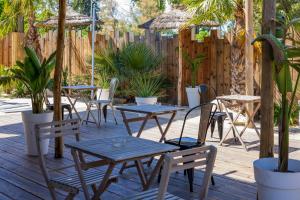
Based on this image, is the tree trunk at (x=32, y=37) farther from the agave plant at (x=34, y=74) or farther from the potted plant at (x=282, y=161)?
the potted plant at (x=282, y=161)

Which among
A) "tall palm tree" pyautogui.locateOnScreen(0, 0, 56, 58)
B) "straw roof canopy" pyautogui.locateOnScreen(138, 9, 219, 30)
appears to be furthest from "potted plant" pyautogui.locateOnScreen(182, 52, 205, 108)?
"tall palm tree" pyautogui.locateOnScreen(0, 0, 56, 58)

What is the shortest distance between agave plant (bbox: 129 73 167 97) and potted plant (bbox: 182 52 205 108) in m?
0.80

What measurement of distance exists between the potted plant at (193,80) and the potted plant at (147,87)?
792 mm

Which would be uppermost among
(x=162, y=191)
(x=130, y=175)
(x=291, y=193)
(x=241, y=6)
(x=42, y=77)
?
(x=241, y=6)

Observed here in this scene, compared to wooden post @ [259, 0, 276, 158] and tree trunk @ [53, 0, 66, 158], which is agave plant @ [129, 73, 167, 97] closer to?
tree trunk @ [53, 0, 66, 158]

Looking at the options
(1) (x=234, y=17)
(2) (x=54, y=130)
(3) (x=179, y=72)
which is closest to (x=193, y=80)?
(3) (x=179, y=72)

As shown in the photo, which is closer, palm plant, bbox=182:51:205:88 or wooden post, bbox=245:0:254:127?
wooden post, bbox=245:0:254:127

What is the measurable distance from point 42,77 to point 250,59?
398 centimetres

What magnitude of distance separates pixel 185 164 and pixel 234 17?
258 inches

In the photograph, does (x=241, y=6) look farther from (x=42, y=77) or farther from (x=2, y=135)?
(x=2, y=135)

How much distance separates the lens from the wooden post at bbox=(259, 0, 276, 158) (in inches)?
131

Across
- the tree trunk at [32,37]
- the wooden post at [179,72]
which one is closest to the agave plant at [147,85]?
the wooden post at [179,72]

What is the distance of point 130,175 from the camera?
15.2 feet

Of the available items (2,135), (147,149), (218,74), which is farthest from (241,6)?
(147,149)
